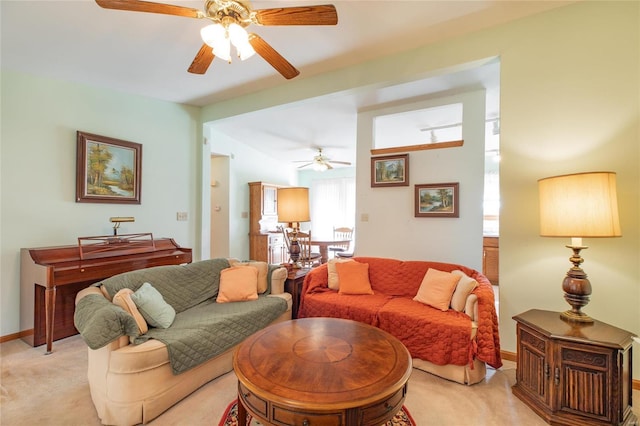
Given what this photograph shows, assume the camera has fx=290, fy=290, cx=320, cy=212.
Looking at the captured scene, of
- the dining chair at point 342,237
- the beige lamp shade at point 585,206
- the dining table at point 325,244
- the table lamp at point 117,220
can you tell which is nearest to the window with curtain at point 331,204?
the dining chair at point 342,237

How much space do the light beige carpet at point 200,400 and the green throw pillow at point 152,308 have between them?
54 cm

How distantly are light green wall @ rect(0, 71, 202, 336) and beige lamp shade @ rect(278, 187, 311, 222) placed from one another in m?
1.96

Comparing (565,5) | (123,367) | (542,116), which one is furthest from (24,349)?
(565,5)

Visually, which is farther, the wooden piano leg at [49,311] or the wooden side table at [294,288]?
the wooden side table at [294,288]

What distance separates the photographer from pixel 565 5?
229 centimetres

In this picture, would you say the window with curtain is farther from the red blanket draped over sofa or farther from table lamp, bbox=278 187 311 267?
table lamp, bbox=278 187 311 267

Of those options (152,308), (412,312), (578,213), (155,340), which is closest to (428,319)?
(412,312)

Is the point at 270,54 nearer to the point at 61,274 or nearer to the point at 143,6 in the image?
the point at 143,6

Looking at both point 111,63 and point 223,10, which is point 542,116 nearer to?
point 223,10

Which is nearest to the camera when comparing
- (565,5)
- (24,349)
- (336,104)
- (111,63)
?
(565,5)

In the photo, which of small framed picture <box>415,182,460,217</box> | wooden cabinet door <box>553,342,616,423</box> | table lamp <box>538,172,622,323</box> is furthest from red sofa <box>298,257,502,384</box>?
small framed picture <box>415,182,460,217</box>

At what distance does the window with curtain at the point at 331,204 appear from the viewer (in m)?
7.80

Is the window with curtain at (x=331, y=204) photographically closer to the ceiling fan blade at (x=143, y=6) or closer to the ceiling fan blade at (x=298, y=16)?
the ceiling fan blade at (x=298, y=16)

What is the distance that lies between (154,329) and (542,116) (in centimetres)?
344
